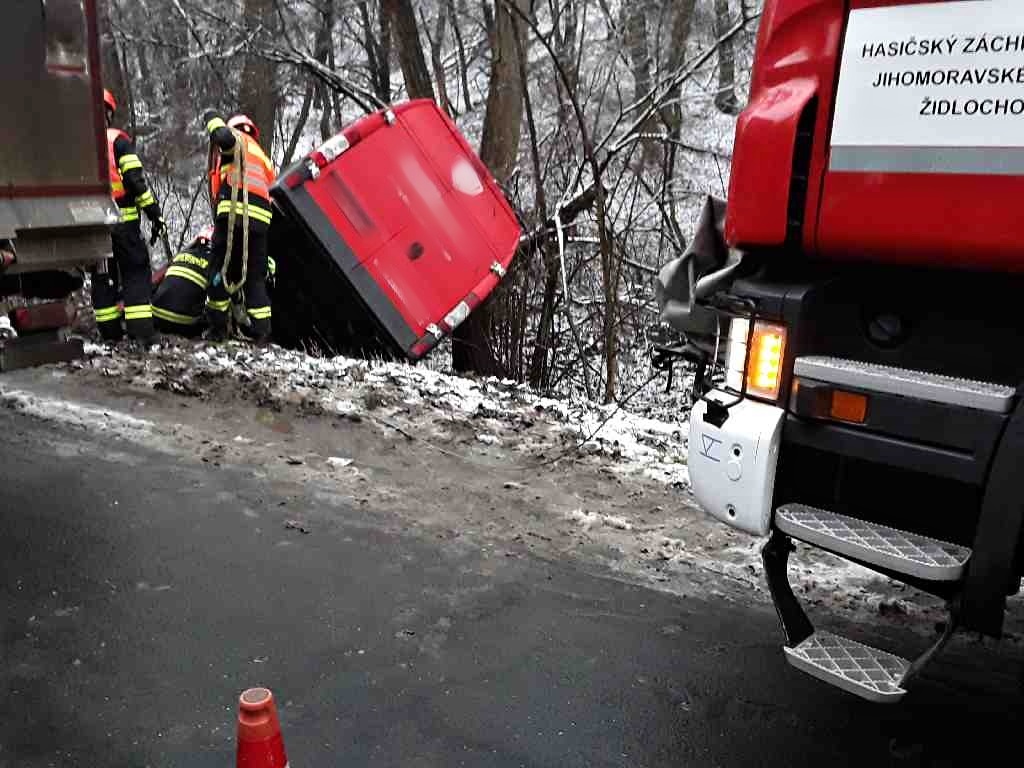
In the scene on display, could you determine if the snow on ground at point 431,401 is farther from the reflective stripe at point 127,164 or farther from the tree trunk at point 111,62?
the tree trunk at point 111,62

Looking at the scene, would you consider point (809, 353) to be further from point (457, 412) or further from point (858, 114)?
point (457, 412)

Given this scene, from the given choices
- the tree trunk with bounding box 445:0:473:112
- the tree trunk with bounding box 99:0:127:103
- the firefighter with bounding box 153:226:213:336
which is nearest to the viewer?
the firefighter with bounding box 153:226:213:336

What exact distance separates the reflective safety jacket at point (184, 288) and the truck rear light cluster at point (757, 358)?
5931 mm

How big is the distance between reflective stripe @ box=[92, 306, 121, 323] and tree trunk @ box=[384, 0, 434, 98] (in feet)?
12.5

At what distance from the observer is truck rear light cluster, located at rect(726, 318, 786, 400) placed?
2488 mm

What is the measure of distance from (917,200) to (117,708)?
8.62 ft

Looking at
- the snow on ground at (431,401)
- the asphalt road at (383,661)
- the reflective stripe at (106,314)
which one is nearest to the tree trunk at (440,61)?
the snow on ground at (431,401)


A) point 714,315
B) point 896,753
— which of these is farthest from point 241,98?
point 896,753

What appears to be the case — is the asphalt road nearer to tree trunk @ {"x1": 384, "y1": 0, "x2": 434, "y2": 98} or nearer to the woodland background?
the woodland background

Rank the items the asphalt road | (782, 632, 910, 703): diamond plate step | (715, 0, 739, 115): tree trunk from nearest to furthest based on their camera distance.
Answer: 1. (782, 632, 910, 703): diamond plate step
2. the asphalt road
3. (715, 0, 739, 115): tree trunk

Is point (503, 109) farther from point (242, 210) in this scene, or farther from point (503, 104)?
point (242, 210)

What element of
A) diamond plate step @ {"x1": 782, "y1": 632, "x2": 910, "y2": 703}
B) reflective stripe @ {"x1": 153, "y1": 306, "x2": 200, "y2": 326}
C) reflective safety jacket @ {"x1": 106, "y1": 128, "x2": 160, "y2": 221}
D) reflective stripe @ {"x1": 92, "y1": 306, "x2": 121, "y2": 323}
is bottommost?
reflective stripe @ {"x1": 153, "y1": 306, "x2": 200, "y2": 326}

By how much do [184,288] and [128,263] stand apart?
53 cm

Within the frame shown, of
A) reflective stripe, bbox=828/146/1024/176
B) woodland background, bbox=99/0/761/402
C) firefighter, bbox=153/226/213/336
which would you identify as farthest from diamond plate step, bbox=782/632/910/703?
firefighter, bbox=153/226/213/336
